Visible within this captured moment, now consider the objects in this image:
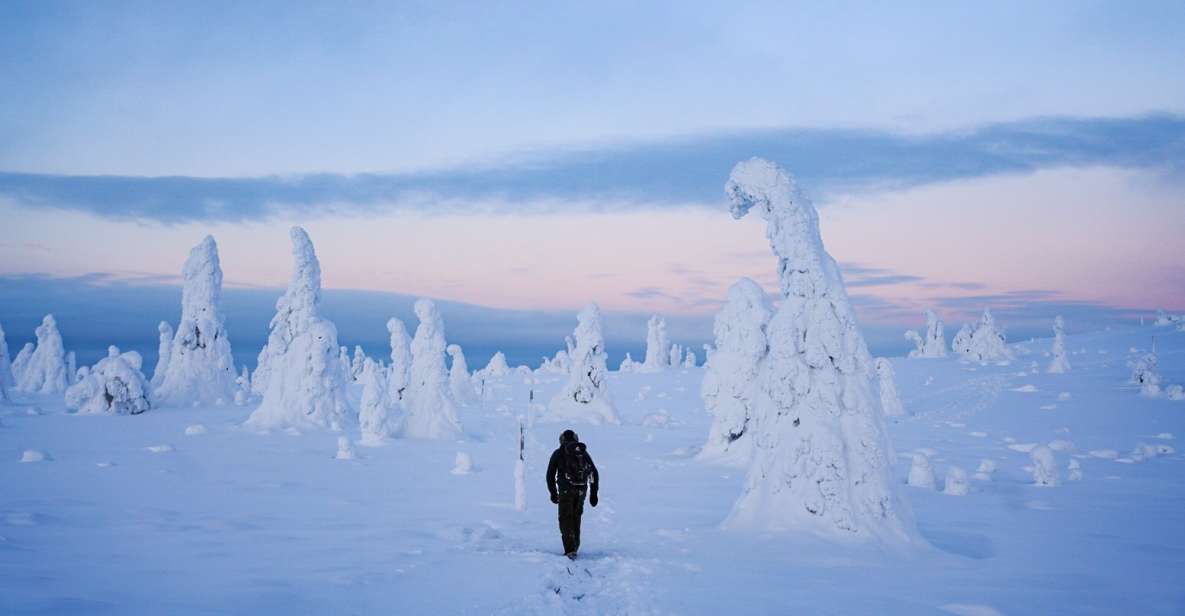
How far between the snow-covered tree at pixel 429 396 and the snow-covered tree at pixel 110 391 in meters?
17.4

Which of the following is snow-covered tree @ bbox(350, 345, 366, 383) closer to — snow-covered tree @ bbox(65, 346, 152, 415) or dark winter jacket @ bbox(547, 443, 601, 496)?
snow-covered tree @ bbox(65, 346, 152, 415)

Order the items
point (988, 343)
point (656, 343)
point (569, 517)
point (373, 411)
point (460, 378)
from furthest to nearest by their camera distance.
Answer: point (656, 343) → point (988, 343) → point (460, 378) → point (373, 411) → point (569, 517)

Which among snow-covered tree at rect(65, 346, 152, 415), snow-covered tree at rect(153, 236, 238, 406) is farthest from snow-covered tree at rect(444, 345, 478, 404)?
snow-covered tree at rect(65, 346, 152, 415)

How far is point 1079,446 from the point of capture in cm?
3397

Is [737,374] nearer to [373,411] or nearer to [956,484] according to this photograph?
[956,484]

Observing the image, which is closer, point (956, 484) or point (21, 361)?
point (956, 484)

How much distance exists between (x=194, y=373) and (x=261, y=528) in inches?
1432

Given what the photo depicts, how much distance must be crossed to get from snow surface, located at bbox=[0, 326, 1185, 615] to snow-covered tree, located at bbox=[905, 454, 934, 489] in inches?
48.5

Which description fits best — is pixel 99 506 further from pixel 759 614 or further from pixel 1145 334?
pixel 1145 334

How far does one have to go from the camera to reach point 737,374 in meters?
28.0

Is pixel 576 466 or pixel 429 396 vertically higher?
pixel 576 466

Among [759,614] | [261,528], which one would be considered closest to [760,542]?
[759,614]

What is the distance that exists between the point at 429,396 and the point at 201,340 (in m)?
20.6

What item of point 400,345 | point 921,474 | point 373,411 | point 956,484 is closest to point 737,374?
point 921,474
